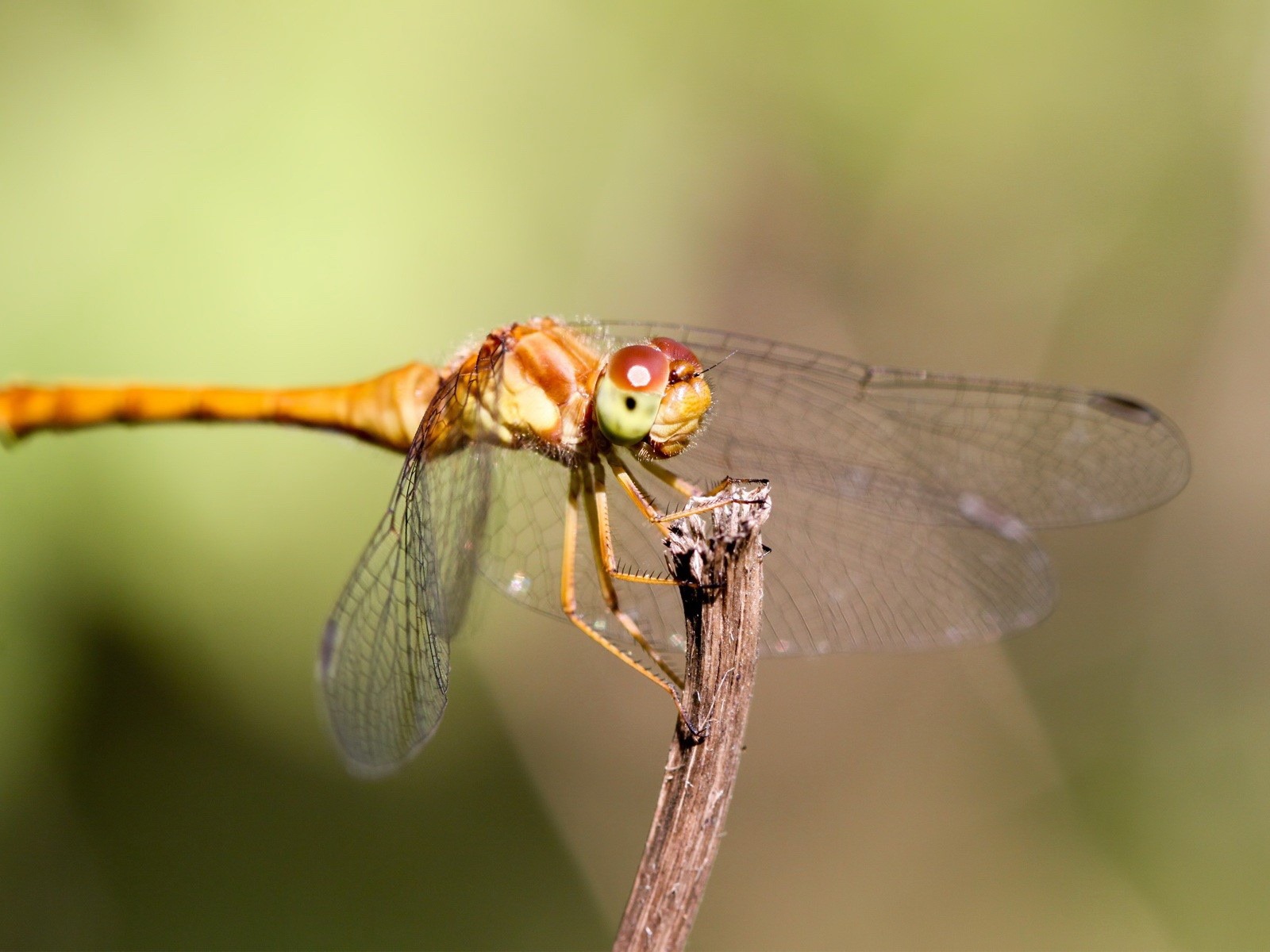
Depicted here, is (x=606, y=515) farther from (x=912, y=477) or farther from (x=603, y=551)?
(x=912, y=477)

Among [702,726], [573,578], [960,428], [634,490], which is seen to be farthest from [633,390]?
[960,428]

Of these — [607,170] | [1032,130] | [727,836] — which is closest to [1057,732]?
[727,836]

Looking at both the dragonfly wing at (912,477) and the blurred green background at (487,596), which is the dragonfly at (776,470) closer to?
the dragonfly wing at (912,477)

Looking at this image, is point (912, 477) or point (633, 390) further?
point (912, 477)

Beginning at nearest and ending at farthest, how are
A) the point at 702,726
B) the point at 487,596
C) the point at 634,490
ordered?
the point at 702,726 < the point at 634,490 < the point at 487,596

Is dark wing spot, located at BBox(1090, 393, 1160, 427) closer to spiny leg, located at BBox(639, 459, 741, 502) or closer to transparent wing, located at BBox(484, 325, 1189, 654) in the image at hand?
transparent wing, located at BBox(484, 325, 1189, 654)

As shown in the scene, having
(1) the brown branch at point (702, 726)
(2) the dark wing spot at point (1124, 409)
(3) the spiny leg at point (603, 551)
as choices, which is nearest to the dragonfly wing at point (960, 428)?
(2) the dark wing spot at point (1124, 409)
